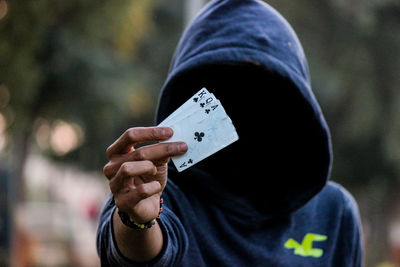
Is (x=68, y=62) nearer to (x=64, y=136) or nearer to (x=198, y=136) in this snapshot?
(x=64, y=136)

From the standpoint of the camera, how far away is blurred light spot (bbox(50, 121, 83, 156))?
891 cm

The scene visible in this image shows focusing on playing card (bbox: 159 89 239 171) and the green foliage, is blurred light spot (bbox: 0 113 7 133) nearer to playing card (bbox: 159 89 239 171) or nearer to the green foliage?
the green foliage

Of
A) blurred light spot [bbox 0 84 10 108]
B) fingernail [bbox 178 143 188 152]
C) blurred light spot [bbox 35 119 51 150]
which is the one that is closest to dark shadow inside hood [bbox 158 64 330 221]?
A: fingernail [bbox 178 143 188 152]

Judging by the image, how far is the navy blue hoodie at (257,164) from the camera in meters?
1.95

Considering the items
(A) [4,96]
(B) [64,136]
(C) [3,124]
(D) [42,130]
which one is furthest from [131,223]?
(B) [64,136]

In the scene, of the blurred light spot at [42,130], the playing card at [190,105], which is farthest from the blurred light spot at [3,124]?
the playing card at [190,105]

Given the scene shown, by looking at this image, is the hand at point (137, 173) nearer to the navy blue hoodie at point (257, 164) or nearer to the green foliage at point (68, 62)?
the navy blue hoodie at point (257, 164)

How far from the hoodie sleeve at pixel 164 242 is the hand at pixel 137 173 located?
0.46ft

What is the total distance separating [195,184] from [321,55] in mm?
8164

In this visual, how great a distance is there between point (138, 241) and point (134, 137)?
0.29m

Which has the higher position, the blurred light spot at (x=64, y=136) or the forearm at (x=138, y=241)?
the blurred light spot at (x=64, y=136)

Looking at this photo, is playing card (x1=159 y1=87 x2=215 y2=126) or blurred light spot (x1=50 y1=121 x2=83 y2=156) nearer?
playing card (x1=159 y1=87 x2=215 y2=126)

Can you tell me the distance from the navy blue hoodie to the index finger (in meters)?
0.29

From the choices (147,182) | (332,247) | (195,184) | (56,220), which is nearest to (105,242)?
(147,182)
